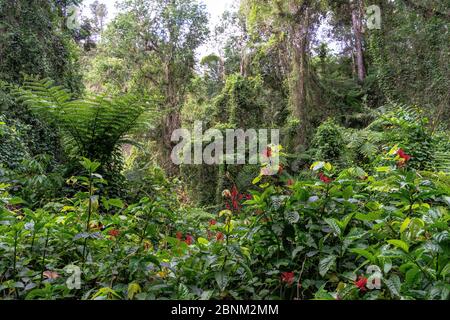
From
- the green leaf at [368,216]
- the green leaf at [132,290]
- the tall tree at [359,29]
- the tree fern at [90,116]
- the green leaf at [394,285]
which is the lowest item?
the green leaf at [132,290]

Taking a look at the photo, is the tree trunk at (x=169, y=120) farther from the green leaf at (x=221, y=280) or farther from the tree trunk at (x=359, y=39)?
the green leaf at (x=221, y=280)

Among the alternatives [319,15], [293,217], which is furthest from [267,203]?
[319,15]

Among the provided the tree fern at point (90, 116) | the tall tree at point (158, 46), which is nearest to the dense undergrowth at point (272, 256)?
the tree fern at point (90, 116)

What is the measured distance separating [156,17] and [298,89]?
601cm

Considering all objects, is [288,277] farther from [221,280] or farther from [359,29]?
[359,29]

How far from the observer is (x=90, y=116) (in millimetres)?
3641

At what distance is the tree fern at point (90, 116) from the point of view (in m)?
3.59

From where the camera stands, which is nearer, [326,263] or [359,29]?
[326,263]

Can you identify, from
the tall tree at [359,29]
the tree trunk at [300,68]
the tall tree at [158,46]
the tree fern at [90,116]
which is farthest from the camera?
the tall tree at [158,46]

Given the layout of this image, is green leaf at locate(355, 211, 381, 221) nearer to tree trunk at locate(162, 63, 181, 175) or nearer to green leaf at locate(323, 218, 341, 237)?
green leaf at locate(323, 218, 341, 237)

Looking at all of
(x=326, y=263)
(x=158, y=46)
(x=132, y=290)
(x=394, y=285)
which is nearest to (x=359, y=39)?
(x=158, y=46)

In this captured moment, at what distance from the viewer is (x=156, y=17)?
11727 millimetres

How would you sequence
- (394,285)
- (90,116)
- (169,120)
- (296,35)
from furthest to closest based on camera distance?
1. (169,120)
2. (296,35)
3. (90,116)
4. (394,285)

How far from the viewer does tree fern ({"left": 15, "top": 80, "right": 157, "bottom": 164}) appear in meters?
3.59
